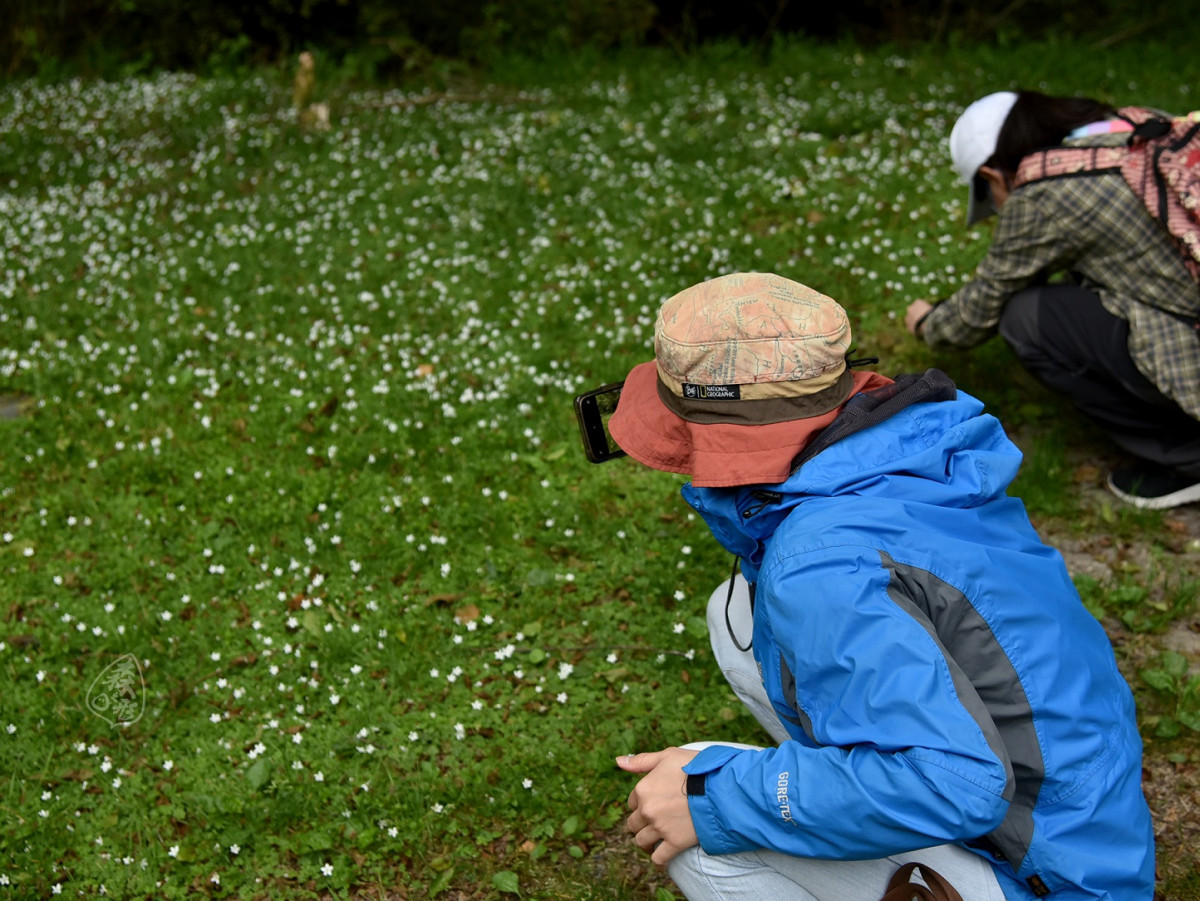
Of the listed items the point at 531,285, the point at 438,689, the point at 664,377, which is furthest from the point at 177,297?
the point at 664,377

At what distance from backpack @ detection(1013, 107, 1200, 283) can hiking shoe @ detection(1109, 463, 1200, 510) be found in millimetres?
999

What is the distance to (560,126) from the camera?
9.01 m

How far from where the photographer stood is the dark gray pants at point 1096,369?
425cm

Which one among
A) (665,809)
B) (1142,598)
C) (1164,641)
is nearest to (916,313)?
(1142,598)

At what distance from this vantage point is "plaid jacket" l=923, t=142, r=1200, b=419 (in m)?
4.02

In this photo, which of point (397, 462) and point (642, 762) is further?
point (397, 462)

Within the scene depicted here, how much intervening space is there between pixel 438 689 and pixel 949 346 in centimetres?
289

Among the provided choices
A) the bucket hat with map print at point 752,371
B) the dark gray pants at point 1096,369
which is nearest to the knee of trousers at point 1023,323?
the dark gray pants at point 1096,369

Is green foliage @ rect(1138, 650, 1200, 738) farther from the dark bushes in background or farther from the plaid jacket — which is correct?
the dark bushes in background

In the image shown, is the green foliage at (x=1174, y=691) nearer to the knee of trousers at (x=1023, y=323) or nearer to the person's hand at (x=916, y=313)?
the knee of trousers at (x=1023, y=323)
